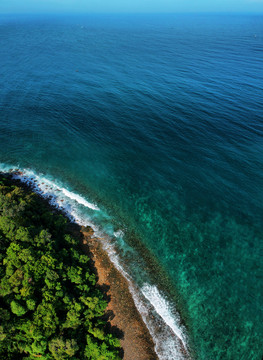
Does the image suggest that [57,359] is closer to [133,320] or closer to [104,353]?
[104,353]

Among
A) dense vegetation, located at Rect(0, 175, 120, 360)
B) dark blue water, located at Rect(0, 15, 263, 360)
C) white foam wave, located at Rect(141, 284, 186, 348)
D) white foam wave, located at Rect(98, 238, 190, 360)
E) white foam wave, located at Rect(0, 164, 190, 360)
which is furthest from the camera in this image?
dark blue water, located at Rect(0, 15, 263, 360)

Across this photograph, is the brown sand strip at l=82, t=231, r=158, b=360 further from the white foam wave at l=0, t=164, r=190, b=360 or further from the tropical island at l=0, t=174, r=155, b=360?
the white foam wave at l=0, t=164, r=190, b=360

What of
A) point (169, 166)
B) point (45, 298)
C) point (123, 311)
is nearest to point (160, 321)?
point (123, 311)

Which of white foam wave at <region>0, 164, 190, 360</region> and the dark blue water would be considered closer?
white foam wave at <region>0, 164, 190, 360</region>

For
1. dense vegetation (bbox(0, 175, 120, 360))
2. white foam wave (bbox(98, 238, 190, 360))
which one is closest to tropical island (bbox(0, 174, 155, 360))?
dense vegetation (bbox(0, 175, 120, 360))

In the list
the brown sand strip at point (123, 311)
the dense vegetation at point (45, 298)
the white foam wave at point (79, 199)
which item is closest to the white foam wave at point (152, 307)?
the white foam wave at point (79, 199)

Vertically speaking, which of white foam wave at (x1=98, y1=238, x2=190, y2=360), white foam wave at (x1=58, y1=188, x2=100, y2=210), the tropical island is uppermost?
white foam wave at (x1=58, y1=188, x2=100, y2=210)

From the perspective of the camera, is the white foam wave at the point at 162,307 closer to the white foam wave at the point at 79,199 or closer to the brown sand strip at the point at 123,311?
the brown sand strip at the point at 123,311

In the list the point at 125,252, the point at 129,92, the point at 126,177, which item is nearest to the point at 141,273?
the point at 125,252
